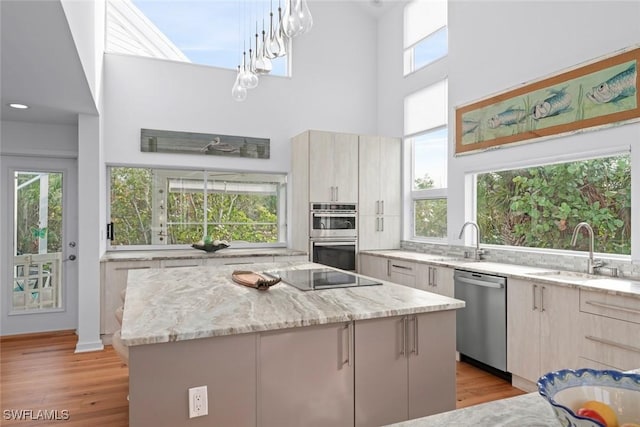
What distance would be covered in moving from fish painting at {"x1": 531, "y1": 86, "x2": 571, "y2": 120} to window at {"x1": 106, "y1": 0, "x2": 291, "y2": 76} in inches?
121

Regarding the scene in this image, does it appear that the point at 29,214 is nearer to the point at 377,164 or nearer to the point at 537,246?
the point at 377,164

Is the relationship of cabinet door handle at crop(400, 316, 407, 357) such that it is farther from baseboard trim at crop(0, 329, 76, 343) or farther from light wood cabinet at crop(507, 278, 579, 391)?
baseboard trim at crop(0, 329, 76, 343)

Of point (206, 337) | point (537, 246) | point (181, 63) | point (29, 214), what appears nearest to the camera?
point (206, 337)

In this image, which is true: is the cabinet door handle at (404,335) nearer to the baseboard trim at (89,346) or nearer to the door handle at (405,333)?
the door handle at (405,333)

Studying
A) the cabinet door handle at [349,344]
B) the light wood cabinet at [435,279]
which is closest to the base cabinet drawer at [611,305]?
the light wood cabinet at [435,279]

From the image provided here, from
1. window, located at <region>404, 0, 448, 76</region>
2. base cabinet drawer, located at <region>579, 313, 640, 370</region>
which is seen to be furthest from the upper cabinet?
base cabinet drawer, located at <region>579, 313, 640, 370</region>

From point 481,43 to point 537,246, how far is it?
205cm

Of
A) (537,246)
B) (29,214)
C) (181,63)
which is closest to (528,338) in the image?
(537,246)

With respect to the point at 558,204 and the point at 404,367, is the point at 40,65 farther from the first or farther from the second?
the point at 558,204

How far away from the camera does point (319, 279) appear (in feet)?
9.00

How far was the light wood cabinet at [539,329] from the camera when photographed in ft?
8.97

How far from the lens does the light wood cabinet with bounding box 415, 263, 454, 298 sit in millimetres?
3763

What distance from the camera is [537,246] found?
Result: 3.76 m

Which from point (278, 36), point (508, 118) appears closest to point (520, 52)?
point (508, 118)
